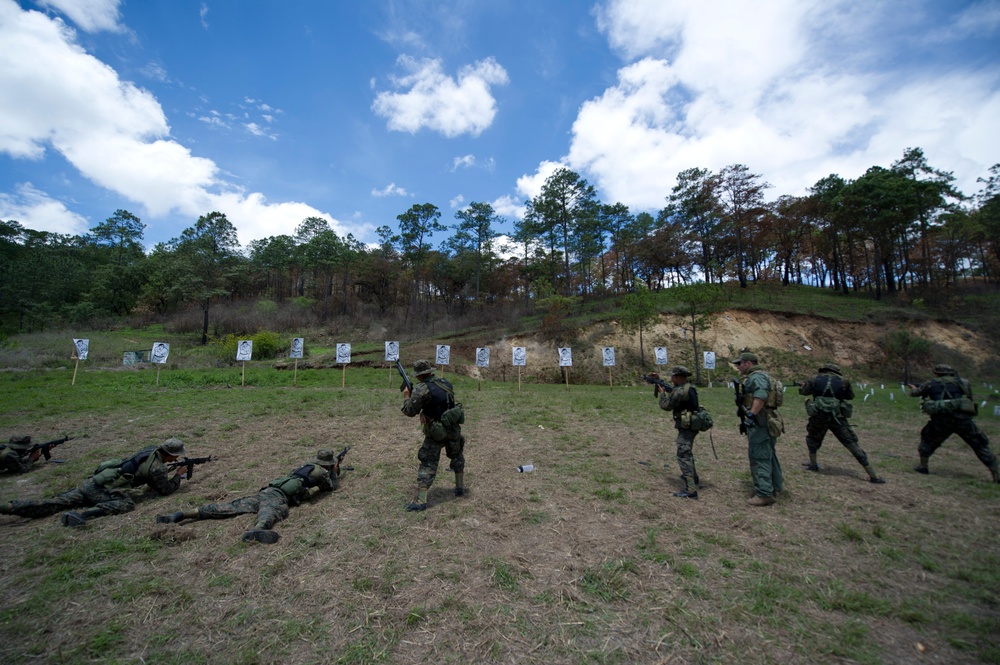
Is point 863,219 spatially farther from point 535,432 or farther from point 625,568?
point 625,568

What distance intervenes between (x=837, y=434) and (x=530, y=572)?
633 centimetres

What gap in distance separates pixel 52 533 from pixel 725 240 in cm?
4707

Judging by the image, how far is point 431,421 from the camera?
5.88m

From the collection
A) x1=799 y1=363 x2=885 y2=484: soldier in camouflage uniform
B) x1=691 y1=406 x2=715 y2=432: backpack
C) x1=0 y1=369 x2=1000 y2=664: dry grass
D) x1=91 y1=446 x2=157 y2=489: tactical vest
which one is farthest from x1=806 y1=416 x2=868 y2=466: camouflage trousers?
x1=91 y1=446 x2=157 y2=489: tactical vest

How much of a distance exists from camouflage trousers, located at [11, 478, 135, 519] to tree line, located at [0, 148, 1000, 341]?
26584 millimetres

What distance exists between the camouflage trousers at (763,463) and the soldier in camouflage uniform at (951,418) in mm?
3326

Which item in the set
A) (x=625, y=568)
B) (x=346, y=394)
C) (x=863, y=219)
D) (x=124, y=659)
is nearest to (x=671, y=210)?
(x=863, y=219)

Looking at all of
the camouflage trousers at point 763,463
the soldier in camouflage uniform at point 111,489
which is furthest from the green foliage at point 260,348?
the camouflage trousers at point 763,463

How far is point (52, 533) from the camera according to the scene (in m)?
4.75

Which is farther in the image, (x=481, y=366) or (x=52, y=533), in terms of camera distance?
(x=481, y=366)

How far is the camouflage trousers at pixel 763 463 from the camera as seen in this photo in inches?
227

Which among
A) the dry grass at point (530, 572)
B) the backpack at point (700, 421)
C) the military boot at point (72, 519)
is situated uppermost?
the backpack at point (700, 421)

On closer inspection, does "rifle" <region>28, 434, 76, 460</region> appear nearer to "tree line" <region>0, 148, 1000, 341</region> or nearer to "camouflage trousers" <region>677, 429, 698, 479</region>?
"camouflage trousers" <region>677, 429, 698, 479</region>

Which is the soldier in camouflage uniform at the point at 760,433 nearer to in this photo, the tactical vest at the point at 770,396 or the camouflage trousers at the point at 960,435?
the tactical vest at the point at 770,396
